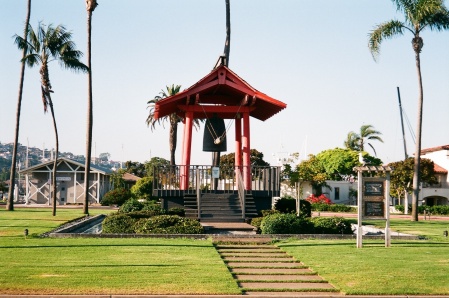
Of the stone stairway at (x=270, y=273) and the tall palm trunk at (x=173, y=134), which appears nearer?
the stone stairway at (x=270, y=273)

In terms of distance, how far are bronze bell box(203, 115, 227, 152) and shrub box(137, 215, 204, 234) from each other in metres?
7.37

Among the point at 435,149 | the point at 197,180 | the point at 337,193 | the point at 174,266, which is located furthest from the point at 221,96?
the point at 435,149

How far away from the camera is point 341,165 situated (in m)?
88.3

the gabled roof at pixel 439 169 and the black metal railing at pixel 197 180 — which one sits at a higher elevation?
the gabled roof at pixel 439 169

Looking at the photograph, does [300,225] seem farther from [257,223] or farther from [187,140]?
[187,140]

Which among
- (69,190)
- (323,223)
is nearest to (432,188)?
(69,190)

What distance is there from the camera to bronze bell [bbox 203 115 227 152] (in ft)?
92.8

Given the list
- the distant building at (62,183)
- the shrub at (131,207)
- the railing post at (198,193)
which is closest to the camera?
the railing post at (198,193)

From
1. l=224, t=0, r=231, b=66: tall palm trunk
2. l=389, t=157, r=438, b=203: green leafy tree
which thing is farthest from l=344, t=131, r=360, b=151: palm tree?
l=224, t=0, r=231, b=66: tall palm trunk

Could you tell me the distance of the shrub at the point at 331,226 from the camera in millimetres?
22031

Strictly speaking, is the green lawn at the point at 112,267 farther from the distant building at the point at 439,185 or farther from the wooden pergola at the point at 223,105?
the distant building at the point at 439,185

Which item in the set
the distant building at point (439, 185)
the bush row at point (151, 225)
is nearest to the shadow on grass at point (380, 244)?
the bush row at point (151, 225)

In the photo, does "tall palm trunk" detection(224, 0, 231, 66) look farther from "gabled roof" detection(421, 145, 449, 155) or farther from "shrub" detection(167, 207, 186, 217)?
"gabled roof" detection(421, 145, 449, 155)

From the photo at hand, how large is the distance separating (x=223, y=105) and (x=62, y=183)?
42.4 metres
